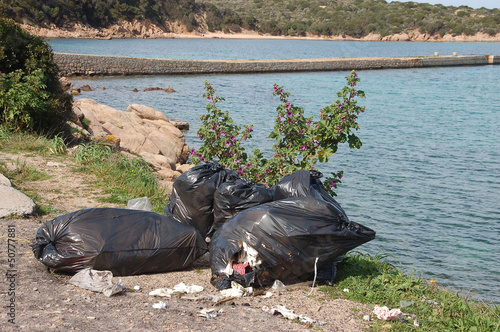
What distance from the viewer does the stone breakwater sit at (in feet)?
97.0

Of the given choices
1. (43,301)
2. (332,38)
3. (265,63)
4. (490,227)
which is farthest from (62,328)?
(332,38)

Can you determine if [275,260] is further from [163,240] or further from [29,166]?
[29,166]

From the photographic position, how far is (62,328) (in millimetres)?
3121

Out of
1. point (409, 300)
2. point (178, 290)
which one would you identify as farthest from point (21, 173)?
point (409, 300)

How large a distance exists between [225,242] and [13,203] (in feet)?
8.21

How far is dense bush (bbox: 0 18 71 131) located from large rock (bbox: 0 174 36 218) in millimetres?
3609

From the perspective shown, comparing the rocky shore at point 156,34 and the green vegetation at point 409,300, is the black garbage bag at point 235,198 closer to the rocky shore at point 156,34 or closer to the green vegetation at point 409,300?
the green vegetation at point 409,300

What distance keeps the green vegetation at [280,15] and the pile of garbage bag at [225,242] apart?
55671 mm

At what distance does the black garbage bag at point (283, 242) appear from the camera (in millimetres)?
4086

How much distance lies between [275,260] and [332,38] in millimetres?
105011

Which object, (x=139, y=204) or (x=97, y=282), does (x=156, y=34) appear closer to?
(x=139, y=204)

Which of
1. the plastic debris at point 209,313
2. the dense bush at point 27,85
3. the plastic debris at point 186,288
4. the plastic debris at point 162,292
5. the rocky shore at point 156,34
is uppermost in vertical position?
the rocky shore at point 156,34

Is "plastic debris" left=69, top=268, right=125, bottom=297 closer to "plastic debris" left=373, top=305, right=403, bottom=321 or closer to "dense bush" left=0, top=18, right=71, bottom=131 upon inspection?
"plastic debris" left=373, top=305, right=403, bottom=321

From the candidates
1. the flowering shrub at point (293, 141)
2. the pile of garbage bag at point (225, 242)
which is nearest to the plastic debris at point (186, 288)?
the pile of garbage bag at point (225, 242)
